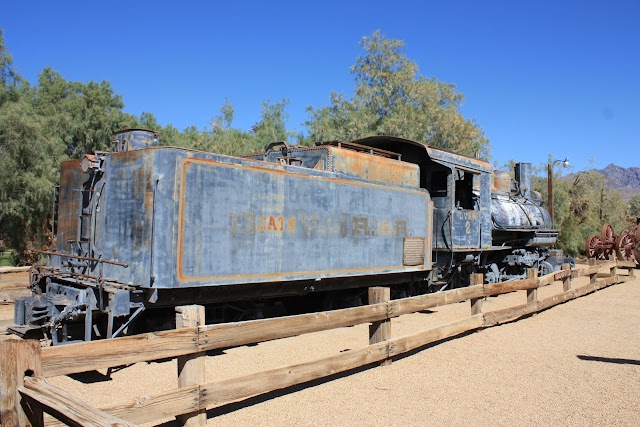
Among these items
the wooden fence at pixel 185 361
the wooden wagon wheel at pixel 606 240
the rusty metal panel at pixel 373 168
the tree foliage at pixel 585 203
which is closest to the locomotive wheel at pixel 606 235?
the wooden wagon wheel at pixel 606 240

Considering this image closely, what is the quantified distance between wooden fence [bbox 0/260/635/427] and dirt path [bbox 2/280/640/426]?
0.71 ft

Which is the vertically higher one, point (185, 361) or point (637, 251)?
point (637, 251)

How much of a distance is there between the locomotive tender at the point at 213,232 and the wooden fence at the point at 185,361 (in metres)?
1.63

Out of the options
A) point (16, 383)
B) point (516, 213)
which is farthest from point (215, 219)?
point (516, 213)

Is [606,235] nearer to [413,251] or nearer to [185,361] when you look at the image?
[413,251]

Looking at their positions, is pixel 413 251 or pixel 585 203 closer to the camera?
pixel 413 251

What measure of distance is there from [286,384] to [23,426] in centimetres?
222

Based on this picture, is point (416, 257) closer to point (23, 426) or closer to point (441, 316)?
point (441, 316)

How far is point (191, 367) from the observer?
12.5ft

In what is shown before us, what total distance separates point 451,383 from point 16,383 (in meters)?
4.03

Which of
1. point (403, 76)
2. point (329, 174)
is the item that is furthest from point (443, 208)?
point (403, 76)

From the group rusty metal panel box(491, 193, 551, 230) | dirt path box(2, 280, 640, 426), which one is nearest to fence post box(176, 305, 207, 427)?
dirt path box(2, 280, 640, 426)

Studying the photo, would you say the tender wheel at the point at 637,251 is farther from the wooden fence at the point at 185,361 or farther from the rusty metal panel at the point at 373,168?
the wooden fence at the point at 185,361

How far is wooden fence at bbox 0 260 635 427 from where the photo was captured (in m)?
2.72
